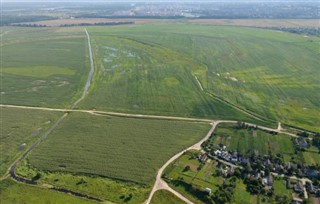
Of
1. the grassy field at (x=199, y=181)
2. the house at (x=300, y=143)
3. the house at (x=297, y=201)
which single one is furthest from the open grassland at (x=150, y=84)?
the house at (x=297, y=201)

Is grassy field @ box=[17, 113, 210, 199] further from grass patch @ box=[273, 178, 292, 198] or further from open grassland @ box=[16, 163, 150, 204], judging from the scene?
grass patch @ box=[273, 178, 292, 198]

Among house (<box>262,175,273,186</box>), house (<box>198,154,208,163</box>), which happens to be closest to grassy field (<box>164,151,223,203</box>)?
house (<box>198,154,208,163</box>)

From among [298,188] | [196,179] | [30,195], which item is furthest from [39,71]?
[298,188]

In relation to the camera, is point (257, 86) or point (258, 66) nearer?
point (257, 86)

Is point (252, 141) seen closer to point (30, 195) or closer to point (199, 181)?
point (199, 181)

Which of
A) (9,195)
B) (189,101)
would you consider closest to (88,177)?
(9,195)

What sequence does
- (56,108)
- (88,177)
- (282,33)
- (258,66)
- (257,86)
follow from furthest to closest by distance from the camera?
(282,33), (258,66), (257,86), (56,108), (88,177)

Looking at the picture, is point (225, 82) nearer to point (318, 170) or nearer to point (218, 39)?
point (318, 170)

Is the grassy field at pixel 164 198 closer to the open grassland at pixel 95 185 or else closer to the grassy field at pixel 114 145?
the open grassland at pixel 95 185
